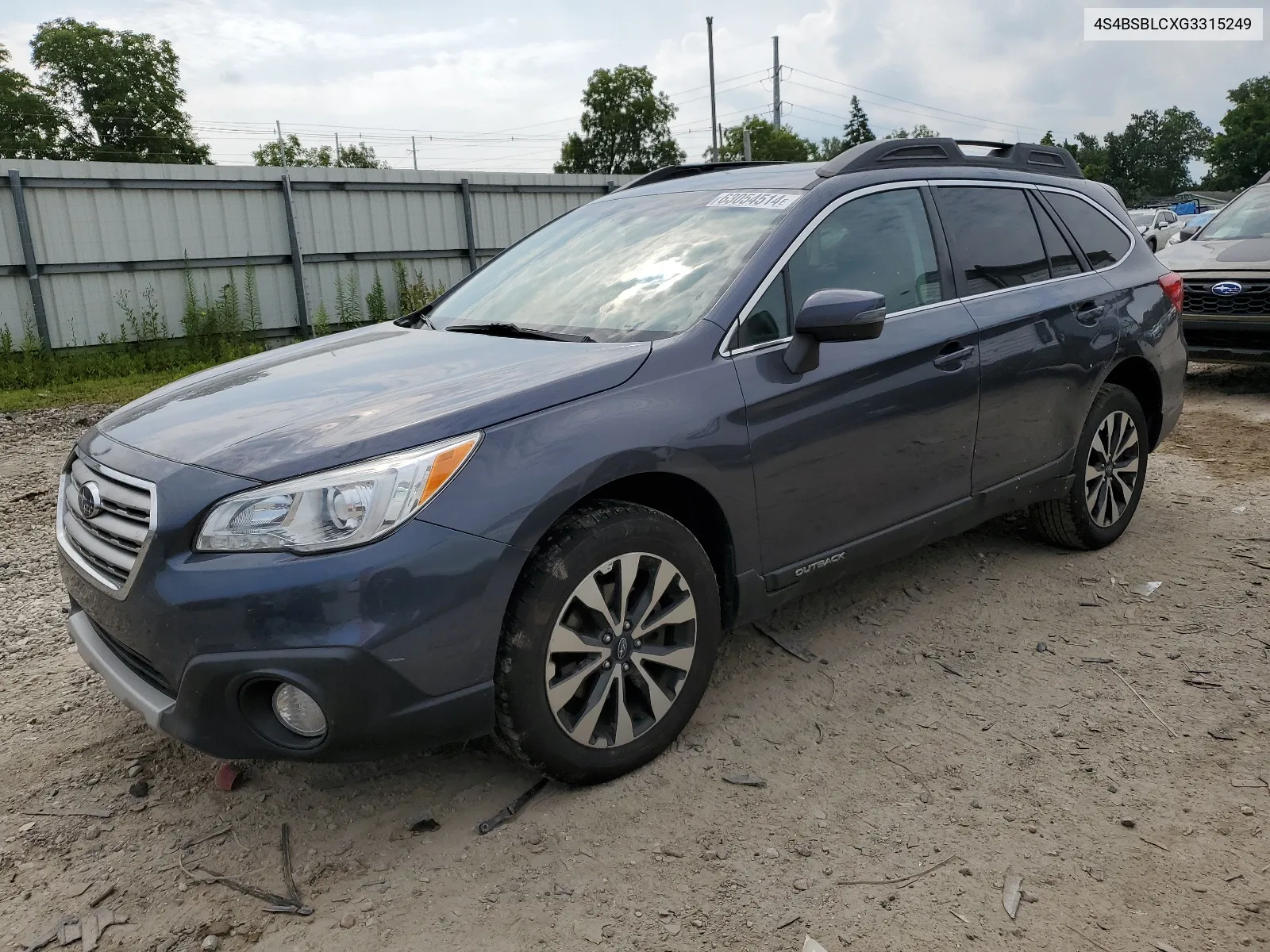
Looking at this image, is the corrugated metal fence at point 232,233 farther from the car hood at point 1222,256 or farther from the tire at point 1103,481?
the tire at point 1103,481

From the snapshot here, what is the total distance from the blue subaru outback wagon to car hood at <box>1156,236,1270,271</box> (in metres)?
5.03

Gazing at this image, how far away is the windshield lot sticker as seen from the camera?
11.5ft

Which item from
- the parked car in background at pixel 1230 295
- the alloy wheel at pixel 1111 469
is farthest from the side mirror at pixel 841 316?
the parked car in background at pixel 1230 295

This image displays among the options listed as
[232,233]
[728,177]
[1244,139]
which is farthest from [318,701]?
[1244,139]

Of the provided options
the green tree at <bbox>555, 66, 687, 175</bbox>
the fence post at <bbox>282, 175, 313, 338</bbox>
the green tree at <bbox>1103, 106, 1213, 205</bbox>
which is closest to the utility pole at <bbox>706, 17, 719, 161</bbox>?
the green tree at <bbox>555, 66, 687, 175</bbox>

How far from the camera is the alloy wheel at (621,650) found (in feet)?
8.91

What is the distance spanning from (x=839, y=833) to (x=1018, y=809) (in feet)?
1.67

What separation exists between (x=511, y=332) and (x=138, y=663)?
1533mm

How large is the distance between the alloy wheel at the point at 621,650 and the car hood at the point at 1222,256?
23.3 feet

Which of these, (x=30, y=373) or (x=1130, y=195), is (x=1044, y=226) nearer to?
(x=30, y=373)

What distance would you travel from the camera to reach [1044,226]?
441 centimetres

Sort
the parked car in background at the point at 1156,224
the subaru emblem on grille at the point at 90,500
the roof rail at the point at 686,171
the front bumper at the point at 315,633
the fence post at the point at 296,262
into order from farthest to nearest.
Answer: the fence post at the point at 296,262 → the parked car in background at the point at 1156,224 → the roof rail at the point at 686,171 → the subaru emblem on grille at the point at 90,500 → the front bumper at the point at 315,633

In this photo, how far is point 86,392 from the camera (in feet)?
33.7

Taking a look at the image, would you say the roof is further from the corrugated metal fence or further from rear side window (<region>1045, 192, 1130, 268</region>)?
the corrugated metal fence
